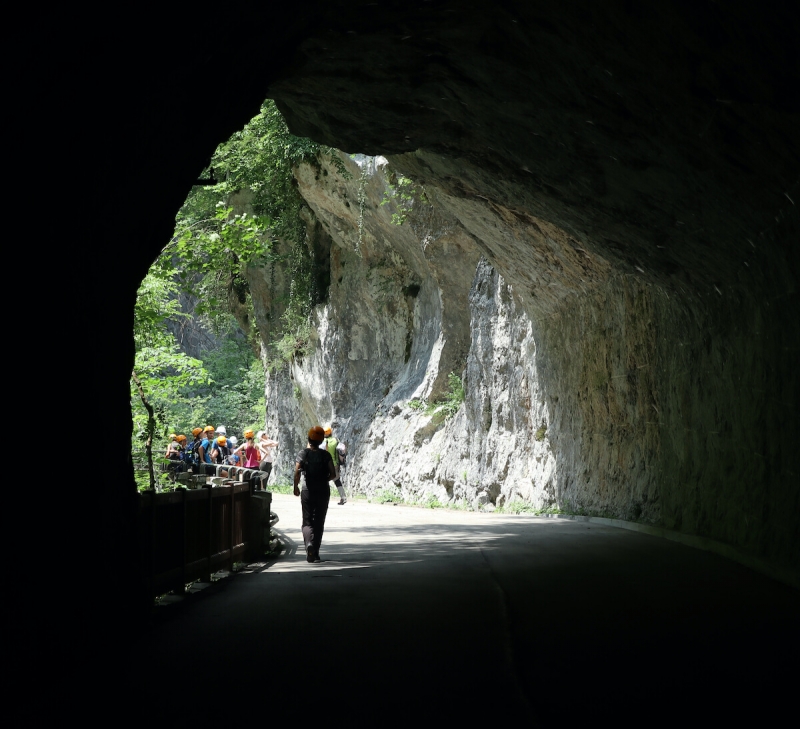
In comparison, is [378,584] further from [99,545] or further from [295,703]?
[295,703]

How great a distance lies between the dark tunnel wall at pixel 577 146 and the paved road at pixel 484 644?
1210 millimetres

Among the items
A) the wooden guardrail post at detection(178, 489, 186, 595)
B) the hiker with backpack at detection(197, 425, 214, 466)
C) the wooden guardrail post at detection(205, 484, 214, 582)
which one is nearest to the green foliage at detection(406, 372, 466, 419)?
the hiker with backpack at detection(197, 425, 214, 466)

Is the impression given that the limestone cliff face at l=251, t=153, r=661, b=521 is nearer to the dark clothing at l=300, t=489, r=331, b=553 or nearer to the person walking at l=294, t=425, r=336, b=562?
the person walking at l=294, t=425, r=336, b=562

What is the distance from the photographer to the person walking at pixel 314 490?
1308 centimetres

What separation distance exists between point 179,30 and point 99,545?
3714mm

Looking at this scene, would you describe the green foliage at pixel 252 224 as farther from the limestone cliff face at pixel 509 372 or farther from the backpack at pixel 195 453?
the backpack at pixel 195 453

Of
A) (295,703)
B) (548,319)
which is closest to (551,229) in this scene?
(548,319)

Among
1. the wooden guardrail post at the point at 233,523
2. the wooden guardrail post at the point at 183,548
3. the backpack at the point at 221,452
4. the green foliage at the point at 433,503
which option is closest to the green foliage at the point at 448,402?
the green foliage at the point at 433,503

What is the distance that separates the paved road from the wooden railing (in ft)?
1.09

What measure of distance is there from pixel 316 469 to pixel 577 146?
17.4 feet

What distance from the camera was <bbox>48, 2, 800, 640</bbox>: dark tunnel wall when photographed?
7.51m

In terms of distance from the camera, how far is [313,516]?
43.1ft

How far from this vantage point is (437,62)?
1160 centimetres

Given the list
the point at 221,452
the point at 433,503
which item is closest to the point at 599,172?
the point at 221,452
